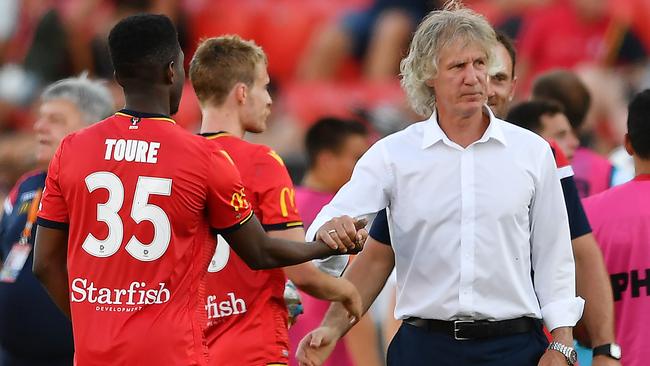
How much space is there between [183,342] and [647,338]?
2.17 m

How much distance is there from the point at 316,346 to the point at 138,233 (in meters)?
1.07

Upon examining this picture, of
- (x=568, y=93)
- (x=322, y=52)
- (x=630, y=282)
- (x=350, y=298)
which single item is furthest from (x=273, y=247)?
(x=322, y=52)

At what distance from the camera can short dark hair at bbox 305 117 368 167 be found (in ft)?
29.5

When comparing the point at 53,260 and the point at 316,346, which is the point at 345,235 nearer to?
the point at 316,346

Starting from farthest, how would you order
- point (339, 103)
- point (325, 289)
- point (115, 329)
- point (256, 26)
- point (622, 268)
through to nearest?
point (256, 26) < point (339, 103) < point (622, 268) < point (325, 289) < point (115, 329)

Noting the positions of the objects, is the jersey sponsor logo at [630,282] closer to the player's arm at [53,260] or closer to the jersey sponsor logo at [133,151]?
the jersey sponsor logo at [133,151]

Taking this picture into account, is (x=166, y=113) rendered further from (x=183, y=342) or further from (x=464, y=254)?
(x=464, y=254)

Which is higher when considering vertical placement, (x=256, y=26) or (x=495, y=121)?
(x=256, y=26)

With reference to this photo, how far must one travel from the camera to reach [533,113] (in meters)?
7.90

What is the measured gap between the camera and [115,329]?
5.14 m

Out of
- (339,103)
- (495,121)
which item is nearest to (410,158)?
(495,121)

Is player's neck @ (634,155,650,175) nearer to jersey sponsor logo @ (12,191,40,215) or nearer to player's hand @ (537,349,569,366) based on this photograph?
player's hand @ (537,349,569,366)

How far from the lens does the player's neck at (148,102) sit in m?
5.29

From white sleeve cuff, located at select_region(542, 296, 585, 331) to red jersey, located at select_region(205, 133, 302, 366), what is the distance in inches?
50.5
